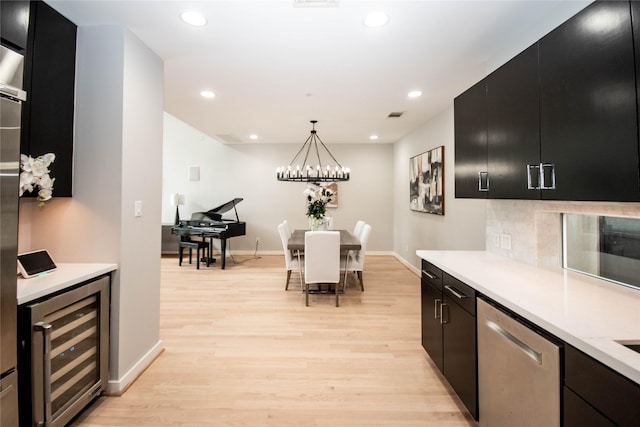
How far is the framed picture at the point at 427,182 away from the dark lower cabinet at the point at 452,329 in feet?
7.58

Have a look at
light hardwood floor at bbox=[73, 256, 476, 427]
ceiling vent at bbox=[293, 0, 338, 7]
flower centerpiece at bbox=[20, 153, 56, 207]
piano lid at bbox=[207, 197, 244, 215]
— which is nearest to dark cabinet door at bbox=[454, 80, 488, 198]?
ceiling vent at bbox=[293, 0, 338, 7]

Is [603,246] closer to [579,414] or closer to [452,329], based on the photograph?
[452,329]

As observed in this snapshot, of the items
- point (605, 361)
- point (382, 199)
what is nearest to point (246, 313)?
point (605, 361)

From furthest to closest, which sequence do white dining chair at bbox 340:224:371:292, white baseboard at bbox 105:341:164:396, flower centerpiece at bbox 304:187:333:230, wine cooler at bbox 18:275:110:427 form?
flower centerpiece at bbox 304:187:333:230
white dining chair at bbox 340:224:371:292
white baseboard at bbox 105:341:164:396
wine cooler at bbox 18:275:110:427

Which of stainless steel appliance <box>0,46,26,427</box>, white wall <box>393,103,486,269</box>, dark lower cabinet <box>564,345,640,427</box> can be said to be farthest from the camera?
white wall <box>393,103,486,269</box>

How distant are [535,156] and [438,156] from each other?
2.90 m

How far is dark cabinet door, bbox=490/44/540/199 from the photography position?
1.59 m

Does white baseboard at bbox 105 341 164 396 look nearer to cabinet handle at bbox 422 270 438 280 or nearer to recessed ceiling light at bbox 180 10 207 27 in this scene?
cabinet handle at bbox 422 270 438 280

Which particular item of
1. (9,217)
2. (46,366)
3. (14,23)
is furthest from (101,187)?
(46,366)

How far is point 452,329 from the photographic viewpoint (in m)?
1.90

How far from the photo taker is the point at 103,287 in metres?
1.92

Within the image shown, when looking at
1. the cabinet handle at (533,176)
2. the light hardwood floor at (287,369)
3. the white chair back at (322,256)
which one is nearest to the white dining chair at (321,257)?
the white chair back at (322,256)

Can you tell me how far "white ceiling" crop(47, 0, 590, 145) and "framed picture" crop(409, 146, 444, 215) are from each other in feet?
2.66

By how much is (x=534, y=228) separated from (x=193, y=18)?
273 centimetres
